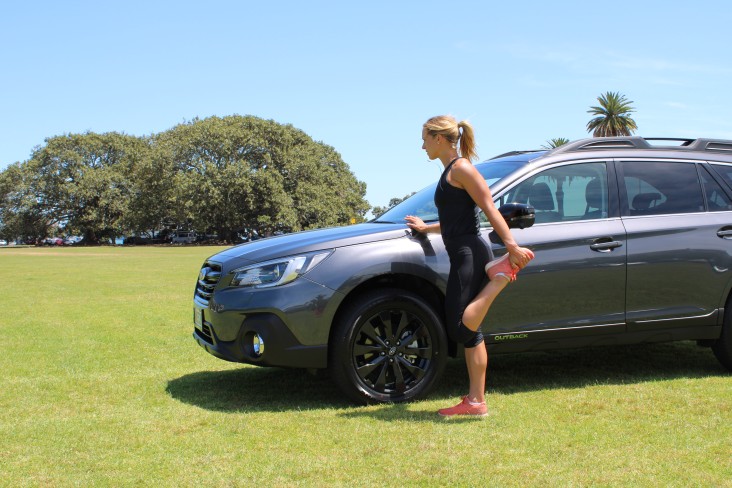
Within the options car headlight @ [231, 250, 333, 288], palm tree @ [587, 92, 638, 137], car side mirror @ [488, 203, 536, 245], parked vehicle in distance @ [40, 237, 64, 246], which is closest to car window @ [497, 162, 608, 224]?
car side mirror @ [488, 203, 536, 245]

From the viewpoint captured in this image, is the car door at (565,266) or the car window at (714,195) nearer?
the car door at (565,266)

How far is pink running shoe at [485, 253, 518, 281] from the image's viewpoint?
14.8 feet

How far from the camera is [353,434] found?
14.4ft

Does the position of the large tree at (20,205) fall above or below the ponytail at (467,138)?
above

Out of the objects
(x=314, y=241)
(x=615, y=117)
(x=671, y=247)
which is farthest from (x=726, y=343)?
(x=615, y=117)

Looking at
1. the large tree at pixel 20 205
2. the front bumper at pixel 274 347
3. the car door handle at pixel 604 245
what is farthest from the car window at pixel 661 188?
the large tree at pixel 20 205

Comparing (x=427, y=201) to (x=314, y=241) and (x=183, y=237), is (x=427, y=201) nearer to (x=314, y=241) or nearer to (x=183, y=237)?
Result: (x=314, y=241)

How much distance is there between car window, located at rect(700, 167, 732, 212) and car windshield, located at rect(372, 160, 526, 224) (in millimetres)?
1618

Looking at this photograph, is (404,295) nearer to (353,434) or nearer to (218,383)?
(353,434)

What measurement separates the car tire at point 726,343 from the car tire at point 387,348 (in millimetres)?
2396

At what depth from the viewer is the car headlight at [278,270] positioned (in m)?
4.95

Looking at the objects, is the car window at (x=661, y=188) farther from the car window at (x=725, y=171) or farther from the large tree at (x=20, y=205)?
the large tree at (x=20, y=205)

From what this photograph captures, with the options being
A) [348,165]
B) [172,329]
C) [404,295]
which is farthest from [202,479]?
[348,165]

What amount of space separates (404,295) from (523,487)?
1809 millimetres
